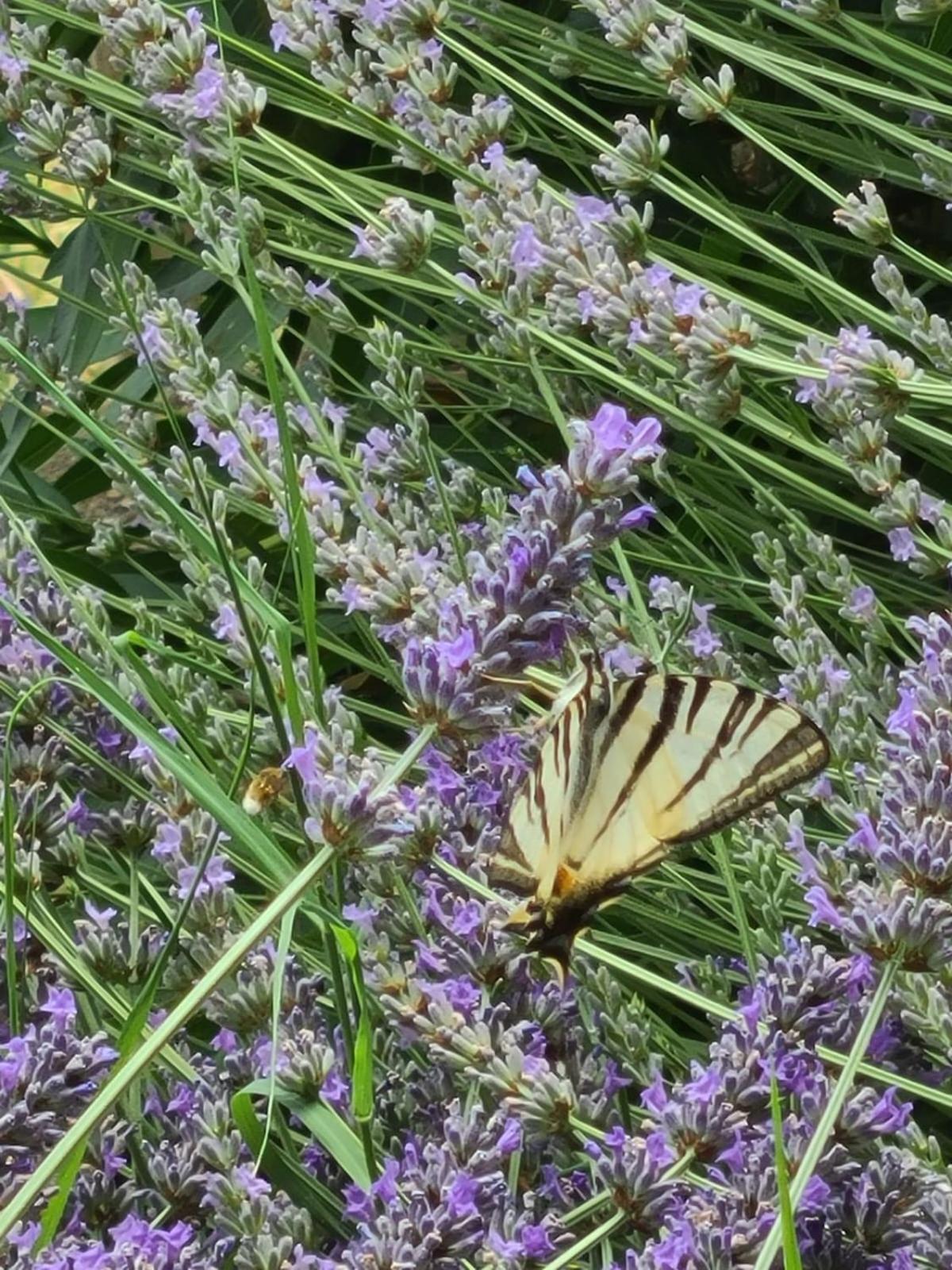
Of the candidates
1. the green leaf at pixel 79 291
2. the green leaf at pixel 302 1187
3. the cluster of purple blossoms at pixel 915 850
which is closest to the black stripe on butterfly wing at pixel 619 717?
the cluster of purple blossoms at pixel 915 850

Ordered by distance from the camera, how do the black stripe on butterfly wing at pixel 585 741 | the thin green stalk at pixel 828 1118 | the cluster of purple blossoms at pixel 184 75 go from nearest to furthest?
the thin green stalk at pixel 828 1118 → the black stripe on butterfly wing at pixel 585 741 → the cluster of purple blossoms at pixel 184 75

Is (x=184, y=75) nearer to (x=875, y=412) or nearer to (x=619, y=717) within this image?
(x=875, y=412)

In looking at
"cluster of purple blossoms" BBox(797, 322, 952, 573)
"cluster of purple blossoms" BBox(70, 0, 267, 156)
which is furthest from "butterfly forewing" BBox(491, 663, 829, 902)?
"cluster of purple blossoms" BBox(70, 0, 267, 156)

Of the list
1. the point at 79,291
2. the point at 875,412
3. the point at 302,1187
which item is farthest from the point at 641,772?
the point at 79,291

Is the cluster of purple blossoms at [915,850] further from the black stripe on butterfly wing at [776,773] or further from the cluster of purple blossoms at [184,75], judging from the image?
the cluster of purple blossoms at [184,75]

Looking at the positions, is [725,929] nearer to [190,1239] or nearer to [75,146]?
[190,1239]

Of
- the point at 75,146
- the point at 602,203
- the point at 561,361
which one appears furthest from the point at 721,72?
the point at 75,146

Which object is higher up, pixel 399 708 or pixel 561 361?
pixel 561 361
